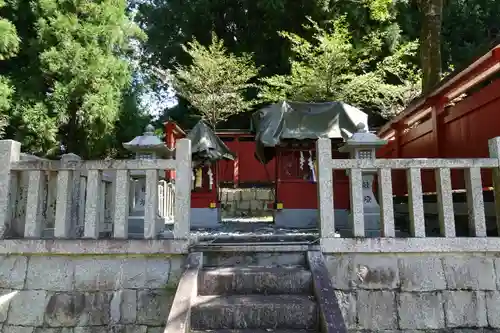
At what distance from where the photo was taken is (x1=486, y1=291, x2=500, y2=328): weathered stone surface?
11.8 feet

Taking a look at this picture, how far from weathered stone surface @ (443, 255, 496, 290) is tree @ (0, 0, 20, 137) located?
33.7ft

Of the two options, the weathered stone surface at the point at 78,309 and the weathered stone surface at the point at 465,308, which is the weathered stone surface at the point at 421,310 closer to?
the weathered stone surface at the point at 465,308

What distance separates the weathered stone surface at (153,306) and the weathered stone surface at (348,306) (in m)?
1.66

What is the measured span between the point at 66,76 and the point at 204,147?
19.4 ft

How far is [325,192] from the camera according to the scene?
12.5 feet

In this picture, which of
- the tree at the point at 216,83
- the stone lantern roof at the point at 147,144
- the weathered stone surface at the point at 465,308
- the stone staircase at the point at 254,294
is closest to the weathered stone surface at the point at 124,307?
the stone staircase at the point at 254,294

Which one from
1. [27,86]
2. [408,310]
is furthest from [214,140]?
[27,86]

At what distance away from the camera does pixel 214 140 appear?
818 centimetres

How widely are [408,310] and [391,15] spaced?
13684 millimetres

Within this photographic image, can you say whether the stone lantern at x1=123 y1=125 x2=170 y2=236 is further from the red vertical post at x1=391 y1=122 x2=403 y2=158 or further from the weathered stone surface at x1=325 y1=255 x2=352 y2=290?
the red vertical post at x1=391 y1=122 x2=403 y2=158

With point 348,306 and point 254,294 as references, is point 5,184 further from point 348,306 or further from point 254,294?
point 348,306

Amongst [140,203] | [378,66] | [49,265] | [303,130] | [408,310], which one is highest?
[378,66]

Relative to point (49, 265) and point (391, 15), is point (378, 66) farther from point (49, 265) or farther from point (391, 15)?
point (49, 265)

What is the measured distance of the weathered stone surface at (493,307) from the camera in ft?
11.8
